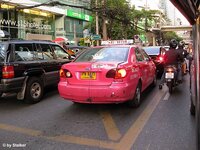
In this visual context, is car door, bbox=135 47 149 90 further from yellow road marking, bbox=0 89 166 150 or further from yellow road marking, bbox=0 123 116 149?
yellow road marking, bbox=0 123 116 149

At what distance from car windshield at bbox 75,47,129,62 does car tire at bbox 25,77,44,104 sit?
4.74ft

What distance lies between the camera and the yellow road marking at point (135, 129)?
4.51m

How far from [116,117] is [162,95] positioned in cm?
280

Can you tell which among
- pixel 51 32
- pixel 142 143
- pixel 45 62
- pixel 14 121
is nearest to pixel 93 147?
pixel 142 143

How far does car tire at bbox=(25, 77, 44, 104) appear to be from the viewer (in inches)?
299

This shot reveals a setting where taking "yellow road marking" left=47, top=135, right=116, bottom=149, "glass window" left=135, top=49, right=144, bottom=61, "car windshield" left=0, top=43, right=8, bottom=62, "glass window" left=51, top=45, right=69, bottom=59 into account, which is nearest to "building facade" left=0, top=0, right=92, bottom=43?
"glass window" left=51, top=45, right=69, bottom=59

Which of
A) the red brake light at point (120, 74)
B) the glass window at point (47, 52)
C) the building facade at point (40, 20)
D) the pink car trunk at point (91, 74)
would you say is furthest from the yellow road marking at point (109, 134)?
the building facade at point (40, 20)

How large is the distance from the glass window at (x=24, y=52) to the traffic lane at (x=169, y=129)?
3559 millimetres

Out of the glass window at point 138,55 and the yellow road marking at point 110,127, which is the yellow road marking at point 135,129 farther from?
the glass window at point 138,55

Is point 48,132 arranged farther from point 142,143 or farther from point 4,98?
point 4,98

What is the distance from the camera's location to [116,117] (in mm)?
6133

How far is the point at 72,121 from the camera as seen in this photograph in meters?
5.91

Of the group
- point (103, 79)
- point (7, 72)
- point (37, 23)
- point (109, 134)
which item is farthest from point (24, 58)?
point (37, 23)

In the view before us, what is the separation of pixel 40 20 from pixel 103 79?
3020 centimetres
